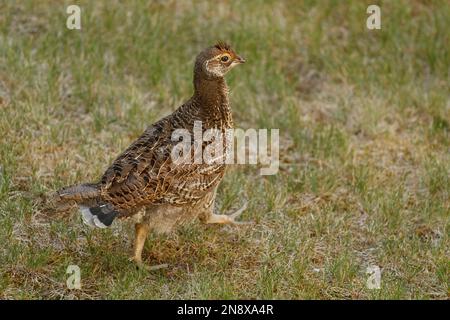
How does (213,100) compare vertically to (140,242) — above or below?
above

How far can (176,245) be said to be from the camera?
279 inches

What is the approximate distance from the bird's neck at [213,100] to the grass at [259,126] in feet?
3.42

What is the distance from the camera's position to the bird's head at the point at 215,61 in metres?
6.89

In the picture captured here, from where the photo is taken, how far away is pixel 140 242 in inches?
261

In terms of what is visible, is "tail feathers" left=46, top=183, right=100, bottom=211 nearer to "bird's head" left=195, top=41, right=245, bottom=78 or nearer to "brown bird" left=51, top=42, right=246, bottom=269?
"brown bird" left=51, top=42, right=246, bottom=269

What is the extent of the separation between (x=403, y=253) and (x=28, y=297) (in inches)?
121

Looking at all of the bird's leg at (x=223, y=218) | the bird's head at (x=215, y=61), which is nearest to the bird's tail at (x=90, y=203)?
the bird's leg at (x=223, y=218)

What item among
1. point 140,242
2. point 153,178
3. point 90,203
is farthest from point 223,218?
point 90,203

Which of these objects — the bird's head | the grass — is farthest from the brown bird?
the grass

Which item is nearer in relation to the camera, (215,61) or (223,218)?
(215,61)

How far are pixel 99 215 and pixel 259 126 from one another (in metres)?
3.38

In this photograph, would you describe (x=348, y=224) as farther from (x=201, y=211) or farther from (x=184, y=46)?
(x=184, y=46)

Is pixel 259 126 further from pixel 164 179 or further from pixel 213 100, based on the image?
pixel 164 179

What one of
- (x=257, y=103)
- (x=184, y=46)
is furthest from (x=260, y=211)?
(x=184, y=46)
